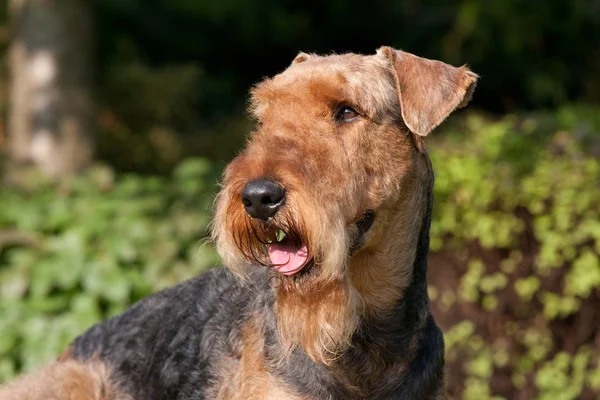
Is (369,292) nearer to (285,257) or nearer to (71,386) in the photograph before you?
(285,257)

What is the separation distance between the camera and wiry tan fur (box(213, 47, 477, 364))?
2992 millimetres

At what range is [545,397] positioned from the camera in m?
5.43

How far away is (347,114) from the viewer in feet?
10.7

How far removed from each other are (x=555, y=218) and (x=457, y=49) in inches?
Answer: 352

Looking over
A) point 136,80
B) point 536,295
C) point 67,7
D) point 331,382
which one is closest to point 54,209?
point 67,7

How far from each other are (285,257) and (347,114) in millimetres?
587

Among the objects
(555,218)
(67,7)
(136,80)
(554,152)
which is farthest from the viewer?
(136,80)

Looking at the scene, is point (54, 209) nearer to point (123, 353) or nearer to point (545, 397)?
point (123, 353)

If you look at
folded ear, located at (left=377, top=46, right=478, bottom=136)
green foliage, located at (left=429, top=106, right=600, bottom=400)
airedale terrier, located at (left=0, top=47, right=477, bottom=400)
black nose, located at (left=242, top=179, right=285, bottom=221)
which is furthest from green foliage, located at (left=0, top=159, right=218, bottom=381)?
black nose, located at (left=242, top=179, right=285, bottom=221)

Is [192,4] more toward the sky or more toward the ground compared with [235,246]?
more toward the ground

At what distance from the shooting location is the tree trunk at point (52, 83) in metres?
8.36

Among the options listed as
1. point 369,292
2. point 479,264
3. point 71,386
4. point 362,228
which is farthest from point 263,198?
point 479,264

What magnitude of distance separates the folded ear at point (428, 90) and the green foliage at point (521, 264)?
1.94 m

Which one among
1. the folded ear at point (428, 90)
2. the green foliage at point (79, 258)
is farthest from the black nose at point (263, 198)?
the green foliage at point (79, 258)
